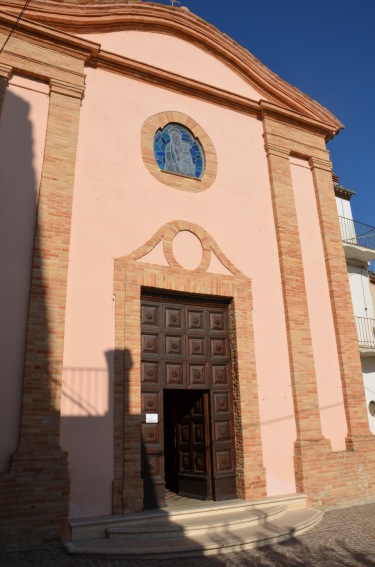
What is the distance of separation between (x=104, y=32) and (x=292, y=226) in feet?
15.5

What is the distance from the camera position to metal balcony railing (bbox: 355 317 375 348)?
12008 millimetres

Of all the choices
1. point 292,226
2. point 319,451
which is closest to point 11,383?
point 319,451

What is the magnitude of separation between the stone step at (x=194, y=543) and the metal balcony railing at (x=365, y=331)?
6.92m

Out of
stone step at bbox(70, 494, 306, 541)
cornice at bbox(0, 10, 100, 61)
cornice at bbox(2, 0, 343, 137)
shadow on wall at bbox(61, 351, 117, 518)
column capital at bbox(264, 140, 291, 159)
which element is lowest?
stone step at bbox(70, 494, 306, 541)

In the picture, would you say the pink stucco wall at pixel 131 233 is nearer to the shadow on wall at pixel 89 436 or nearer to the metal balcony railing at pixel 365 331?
the shadow on wall at pixel 89 436

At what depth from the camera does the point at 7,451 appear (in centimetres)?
544

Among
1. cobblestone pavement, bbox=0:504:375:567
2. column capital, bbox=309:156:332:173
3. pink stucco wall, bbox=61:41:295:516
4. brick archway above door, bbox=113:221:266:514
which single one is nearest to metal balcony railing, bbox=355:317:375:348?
column capital, bbox=309:156:332:173

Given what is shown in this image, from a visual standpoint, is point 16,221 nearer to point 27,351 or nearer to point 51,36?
point 27,351

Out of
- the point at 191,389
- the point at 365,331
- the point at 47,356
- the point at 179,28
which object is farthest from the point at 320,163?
the point at 47,356

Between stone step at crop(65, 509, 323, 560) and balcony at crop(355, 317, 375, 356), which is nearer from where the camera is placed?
stone step at crop(65, 509, 323, 560)

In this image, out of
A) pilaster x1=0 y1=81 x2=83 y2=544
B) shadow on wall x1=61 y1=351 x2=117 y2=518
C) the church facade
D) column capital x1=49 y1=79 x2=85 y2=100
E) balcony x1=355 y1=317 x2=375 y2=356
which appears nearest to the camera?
pilaster x1=0 y1=81 x2=83 y2=544

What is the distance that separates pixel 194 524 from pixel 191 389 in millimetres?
1977

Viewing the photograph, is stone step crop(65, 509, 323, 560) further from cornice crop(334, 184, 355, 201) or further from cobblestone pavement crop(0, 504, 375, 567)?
cornice crop(334, 184, 355, 201)

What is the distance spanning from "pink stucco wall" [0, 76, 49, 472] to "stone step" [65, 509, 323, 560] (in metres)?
1.43
